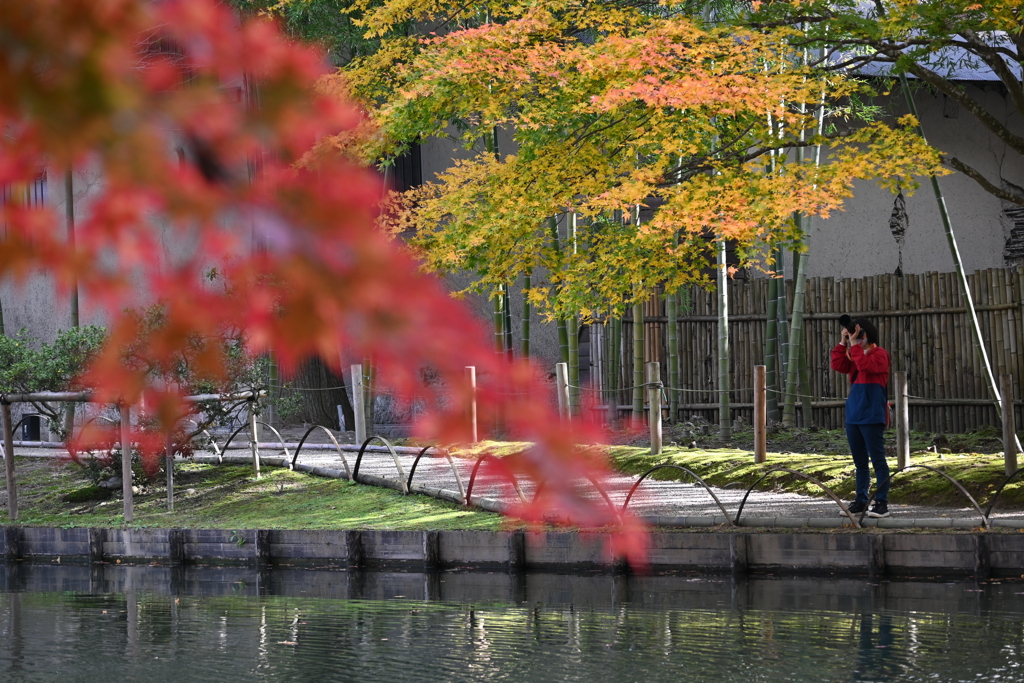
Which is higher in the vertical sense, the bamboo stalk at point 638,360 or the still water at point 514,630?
the bamboo stalk at point 638,360

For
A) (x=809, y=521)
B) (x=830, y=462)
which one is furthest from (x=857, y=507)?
(x=830, y=462)

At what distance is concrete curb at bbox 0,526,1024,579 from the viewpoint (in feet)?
25.6

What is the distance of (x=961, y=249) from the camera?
17406 millimetres

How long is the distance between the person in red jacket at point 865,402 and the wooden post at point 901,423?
5.96ft

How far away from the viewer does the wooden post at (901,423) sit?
33.3ft

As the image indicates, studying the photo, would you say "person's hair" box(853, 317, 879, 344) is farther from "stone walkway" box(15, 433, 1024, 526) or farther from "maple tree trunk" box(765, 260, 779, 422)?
"maple tree trunk" box(765, 260, 779, 422)

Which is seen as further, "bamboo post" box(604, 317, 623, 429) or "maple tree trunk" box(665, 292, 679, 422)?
"bamboo post" box(604, 317, 623, 429)

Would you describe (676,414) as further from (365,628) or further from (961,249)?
(365,628)

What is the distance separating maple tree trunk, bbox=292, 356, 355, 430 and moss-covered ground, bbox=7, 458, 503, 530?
5.05 m

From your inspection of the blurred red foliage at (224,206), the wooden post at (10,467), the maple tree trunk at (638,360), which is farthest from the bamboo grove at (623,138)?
the blurred red foliage at (224,206)

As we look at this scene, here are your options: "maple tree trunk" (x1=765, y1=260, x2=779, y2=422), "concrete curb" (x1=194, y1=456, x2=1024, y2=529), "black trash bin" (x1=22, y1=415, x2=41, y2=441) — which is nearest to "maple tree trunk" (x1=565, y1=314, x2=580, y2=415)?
"maple tree trunk" (x1=765, y1=260, x2=779, y2=422)

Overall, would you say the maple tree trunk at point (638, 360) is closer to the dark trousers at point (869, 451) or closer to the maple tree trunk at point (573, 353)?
the maple tree trunk at point (573, 353)

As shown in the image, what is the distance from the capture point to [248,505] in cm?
1109

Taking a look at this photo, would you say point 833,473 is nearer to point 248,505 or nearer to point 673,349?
point 673,349
